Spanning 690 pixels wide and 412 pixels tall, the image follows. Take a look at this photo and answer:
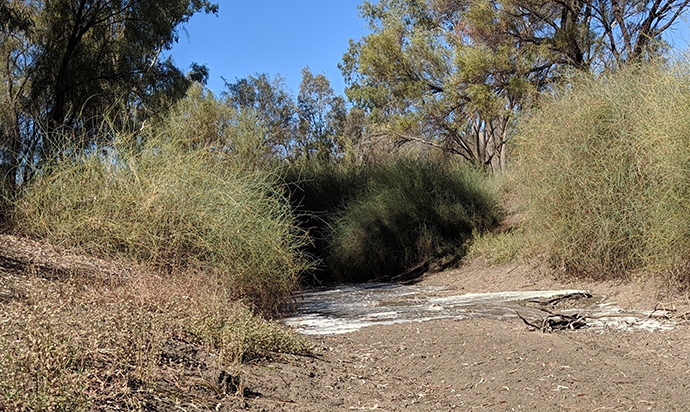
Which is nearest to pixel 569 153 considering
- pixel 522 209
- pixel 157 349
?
pixel 522 209

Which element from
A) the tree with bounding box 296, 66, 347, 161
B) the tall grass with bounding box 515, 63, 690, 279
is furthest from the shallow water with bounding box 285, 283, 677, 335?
the tree with bounding box 296, 66, 347, 161

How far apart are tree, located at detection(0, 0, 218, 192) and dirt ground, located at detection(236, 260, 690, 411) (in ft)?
31.8

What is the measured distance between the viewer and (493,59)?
17141 mm

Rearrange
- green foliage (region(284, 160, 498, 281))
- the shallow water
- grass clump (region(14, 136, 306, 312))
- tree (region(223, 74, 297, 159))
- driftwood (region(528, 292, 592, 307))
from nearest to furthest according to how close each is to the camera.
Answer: the shallow water < grass clump (region(14, 136, 306, 312)) < driftwood (region(528, 292, 592, 307)) < green foliage (region(284, 160, 498, 281)) < tree (region(223, 74, 297, 159))

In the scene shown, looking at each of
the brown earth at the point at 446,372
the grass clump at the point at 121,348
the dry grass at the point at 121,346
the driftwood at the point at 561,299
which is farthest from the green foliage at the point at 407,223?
the grass clump at the point at 121,348

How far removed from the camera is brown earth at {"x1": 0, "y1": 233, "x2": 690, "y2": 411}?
11.8 ft

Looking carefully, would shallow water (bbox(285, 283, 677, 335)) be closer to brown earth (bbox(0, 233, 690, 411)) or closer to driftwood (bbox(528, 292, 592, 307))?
driftwood (bbox(528, 292, 592, 307))

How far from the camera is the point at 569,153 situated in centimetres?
893

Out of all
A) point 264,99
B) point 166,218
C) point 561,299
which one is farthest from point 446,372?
point 264,99

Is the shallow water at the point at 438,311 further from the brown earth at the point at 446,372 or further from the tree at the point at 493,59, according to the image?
the tree at the point at 493,59

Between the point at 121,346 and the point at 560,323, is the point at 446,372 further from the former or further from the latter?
the point at 121,346

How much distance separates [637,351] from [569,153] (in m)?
4.50

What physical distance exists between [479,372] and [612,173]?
502cm

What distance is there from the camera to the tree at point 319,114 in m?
39.6
